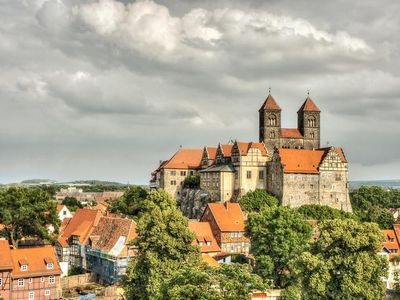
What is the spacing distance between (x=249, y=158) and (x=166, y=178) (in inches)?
870

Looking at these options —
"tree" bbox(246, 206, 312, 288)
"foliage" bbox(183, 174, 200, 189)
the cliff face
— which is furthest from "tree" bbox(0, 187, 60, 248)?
"foliage" bbox(183, 174, 200, 189)

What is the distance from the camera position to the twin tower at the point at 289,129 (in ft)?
350

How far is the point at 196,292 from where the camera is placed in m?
31.6

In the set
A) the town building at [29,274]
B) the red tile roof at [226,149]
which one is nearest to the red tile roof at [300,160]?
the red tile roof at [226,149]

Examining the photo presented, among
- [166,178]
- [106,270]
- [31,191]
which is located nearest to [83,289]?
[106,270]

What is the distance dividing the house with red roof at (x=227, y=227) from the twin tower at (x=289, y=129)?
3040 cm

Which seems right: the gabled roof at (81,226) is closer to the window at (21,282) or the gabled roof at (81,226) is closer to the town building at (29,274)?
the town building at (29,274)

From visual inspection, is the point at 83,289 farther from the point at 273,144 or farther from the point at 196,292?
the point at 273,144

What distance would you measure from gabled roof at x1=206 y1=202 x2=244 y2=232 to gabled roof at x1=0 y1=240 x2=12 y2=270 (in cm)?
2669

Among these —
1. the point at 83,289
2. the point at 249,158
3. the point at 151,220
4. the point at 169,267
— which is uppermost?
the point at 249,158

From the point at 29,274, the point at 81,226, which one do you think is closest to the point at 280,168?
the point at 81,226

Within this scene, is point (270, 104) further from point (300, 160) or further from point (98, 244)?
point (98, 244)

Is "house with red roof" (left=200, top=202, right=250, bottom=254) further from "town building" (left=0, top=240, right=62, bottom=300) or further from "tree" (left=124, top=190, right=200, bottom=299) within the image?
"tree" (left=124, top=190, right=200, bottom=299)

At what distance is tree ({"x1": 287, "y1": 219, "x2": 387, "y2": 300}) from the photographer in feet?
128
